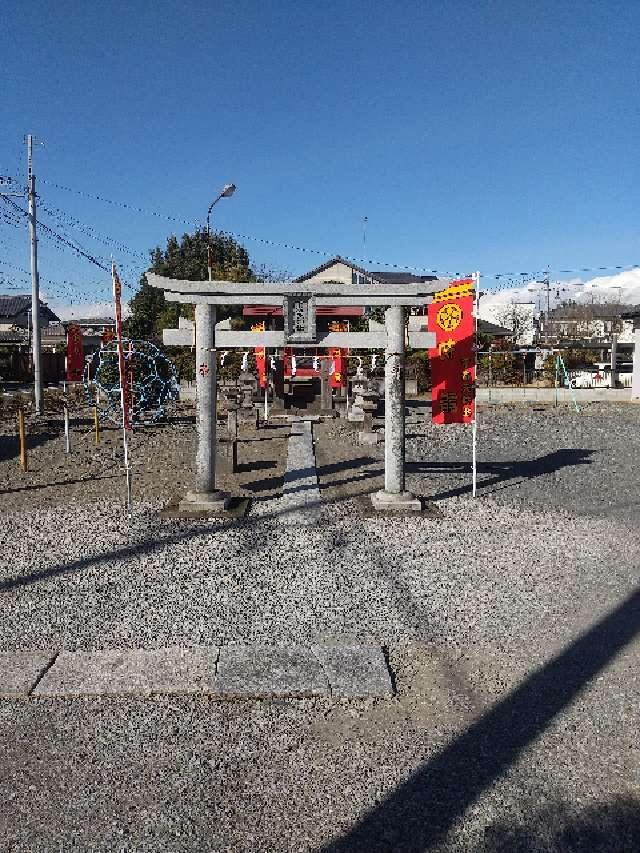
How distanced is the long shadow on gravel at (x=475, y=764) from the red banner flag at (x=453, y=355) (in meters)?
4.85

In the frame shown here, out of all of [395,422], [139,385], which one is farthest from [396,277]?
[395,422]

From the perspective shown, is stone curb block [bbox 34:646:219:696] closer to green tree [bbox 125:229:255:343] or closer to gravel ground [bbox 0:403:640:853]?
gravel ground [bbox 0:403:640:853]

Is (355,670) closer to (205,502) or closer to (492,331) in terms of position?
(205,502)

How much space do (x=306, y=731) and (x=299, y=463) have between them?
8600 millimetres

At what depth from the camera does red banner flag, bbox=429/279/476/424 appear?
879 centimetres

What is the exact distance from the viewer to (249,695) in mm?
3834

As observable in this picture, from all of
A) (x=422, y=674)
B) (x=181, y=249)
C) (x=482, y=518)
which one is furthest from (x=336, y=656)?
(x=181, y=249)

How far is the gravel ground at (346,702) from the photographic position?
2.82 metres

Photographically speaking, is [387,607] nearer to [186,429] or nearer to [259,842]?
[259,842]

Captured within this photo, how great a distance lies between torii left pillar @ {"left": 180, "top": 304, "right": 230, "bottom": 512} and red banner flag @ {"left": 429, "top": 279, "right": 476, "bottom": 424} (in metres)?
2.89

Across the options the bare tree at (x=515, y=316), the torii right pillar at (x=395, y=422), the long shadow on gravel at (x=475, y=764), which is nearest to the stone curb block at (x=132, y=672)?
the long shadow on gravel at (x=475, y=764)

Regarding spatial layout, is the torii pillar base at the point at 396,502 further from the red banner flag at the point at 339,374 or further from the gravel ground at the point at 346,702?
the red banner flag at the point at 339,374

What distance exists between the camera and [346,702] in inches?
150

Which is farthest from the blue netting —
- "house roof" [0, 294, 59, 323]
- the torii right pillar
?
"house roof" [0, 294, 59, 323]
